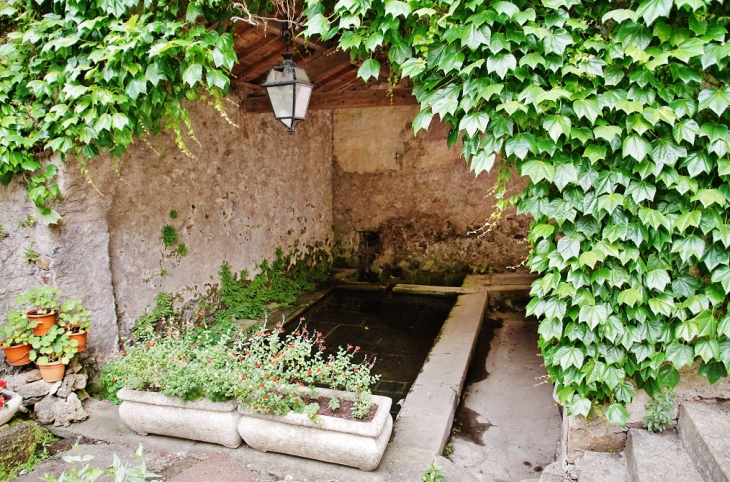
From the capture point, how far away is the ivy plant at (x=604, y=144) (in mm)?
1946

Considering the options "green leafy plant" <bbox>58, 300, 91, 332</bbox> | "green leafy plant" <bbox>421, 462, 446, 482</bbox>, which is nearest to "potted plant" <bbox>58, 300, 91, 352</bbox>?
"green leafy plant" <bbox>58, 300, 91, 332</bbox>

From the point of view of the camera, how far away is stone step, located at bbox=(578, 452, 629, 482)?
2.27 meters

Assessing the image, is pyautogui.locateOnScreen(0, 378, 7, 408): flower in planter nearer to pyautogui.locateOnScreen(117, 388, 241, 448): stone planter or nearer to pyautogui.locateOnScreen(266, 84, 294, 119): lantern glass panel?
pyautogui.locateOnScreen(117, 388, 241, 448): stone planter

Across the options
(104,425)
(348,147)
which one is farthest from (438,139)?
(104,425)

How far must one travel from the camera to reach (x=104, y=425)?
3191 millimetres

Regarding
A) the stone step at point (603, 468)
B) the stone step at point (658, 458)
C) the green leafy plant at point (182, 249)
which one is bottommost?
the stone step at point (603, 468)

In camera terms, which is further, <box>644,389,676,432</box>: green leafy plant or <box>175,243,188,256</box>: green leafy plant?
<box>175,243,188,256</box>: green leafy plant

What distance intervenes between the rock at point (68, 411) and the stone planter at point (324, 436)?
4.33ft

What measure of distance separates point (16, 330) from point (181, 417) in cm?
136

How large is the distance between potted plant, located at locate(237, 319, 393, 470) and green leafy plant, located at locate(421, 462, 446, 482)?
0.28 meters

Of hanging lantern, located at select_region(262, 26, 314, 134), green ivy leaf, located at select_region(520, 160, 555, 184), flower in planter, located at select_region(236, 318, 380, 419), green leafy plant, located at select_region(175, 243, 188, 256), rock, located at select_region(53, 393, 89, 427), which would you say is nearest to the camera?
green ivy leaf, located at select_region(520, 160, 555, 184)

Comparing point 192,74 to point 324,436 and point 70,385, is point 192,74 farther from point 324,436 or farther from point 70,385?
point 70,385

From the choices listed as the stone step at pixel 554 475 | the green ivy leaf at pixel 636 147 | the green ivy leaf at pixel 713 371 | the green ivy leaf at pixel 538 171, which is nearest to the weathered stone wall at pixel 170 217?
the green ivy leaf at pixel 538 171

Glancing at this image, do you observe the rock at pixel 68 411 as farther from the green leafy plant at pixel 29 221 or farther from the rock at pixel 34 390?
the green leafy plant at pixel 29 221
